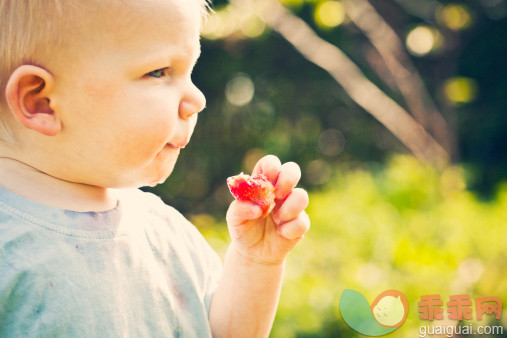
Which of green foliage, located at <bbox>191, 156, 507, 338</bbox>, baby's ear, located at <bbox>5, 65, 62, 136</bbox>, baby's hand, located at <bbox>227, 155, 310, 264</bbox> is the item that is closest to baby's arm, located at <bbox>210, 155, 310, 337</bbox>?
baby's hand, located at <bbox>227, 155, 310, 264</bbox>

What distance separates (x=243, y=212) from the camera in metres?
1.03

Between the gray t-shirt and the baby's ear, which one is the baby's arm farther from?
the baby's ear

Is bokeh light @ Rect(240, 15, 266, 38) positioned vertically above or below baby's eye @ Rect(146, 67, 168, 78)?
above

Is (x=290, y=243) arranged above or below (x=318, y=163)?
below

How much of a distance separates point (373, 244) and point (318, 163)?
8.81ft

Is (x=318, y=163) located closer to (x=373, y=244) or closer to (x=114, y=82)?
(x=373, y=244)

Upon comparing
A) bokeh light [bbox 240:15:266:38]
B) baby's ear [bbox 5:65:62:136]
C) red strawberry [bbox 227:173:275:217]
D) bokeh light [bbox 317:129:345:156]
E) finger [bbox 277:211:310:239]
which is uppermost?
bokeh light [bbox 240:15:266:38]

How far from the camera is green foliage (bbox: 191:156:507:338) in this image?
8.19ft

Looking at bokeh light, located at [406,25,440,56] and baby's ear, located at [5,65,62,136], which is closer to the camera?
baby's ear, located at [5,65,62,136]

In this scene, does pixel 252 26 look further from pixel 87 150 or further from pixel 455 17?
pixel 87 150

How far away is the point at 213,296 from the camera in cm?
115

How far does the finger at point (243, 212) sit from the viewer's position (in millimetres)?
1019

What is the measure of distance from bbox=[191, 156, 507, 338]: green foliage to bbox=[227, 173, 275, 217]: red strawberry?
1.49m

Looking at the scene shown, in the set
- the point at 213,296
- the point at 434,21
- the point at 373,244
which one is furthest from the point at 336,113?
the point at 213,296
